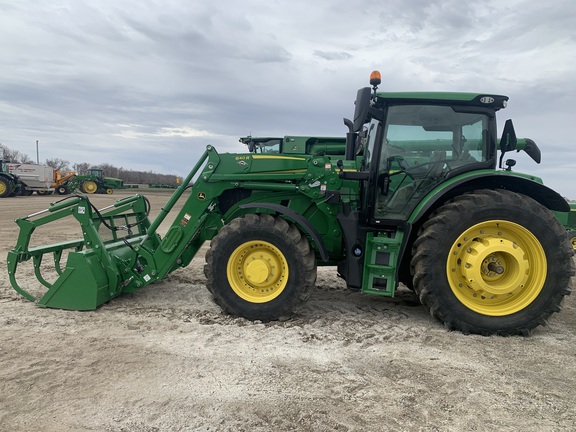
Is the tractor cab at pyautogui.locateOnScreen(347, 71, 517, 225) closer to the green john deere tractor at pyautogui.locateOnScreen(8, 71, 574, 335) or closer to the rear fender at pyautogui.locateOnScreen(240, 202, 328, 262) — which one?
the green john deere tractor at pyautogui.locateOnScreen(8, 71, 574, 335)

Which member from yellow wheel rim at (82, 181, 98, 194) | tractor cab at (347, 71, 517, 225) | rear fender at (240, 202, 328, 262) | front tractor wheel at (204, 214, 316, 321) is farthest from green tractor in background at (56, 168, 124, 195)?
tractor cab at (347, 71, 517, 225)

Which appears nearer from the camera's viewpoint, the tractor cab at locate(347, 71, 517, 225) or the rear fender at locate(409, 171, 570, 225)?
the rear fender at locate(409, 171, 570, 225)

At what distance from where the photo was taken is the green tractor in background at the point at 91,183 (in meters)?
33.9

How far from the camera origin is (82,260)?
4535mm

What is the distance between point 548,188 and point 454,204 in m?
1.03

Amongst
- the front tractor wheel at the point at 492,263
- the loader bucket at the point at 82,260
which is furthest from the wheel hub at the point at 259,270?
the front tractor wheel at the point at 492,263

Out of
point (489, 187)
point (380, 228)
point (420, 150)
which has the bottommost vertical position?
point (380, 228)

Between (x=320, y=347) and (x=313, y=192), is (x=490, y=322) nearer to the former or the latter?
(x=320, y=347)

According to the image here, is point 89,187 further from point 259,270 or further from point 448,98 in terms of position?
point 448,98

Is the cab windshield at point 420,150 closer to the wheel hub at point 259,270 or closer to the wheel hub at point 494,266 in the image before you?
the wheel hub at point 494,266

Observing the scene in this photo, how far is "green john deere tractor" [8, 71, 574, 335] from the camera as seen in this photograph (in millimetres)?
4113

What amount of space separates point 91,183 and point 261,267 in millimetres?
36419

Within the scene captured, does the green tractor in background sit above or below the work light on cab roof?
below

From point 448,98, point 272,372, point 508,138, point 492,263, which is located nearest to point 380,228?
point 492,263
